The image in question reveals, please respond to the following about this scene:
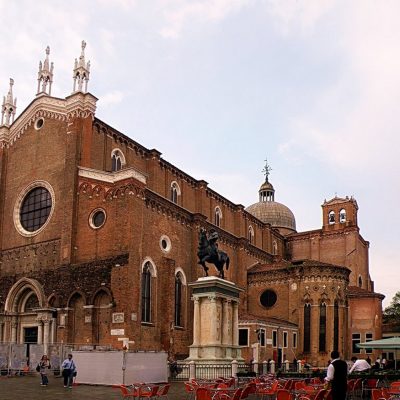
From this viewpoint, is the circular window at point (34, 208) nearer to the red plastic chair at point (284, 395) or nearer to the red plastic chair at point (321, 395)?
the red plastic chair at point (284, 395)

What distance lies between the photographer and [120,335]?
95.7 ft

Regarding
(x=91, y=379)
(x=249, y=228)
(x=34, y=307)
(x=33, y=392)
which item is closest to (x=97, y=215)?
(x=34, y=307)

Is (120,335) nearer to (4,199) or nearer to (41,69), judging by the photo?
(4,199)

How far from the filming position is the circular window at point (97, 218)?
105 ft

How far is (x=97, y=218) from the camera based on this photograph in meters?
32.2

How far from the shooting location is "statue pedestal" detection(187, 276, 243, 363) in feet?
78.5

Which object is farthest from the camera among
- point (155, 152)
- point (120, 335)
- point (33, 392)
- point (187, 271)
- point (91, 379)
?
point (155, 152)

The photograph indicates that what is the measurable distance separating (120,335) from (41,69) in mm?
18494

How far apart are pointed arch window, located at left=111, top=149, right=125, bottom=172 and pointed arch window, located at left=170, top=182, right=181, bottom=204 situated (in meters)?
5.09

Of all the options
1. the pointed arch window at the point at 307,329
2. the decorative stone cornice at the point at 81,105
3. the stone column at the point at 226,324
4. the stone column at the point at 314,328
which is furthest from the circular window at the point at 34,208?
the stone column at the point at 314,328

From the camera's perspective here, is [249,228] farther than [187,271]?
Yes

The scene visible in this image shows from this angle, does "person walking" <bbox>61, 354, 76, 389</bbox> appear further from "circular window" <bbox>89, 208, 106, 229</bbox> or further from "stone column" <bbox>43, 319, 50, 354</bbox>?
"circular window" <bbox>89, 208, 106, 229</bbox>

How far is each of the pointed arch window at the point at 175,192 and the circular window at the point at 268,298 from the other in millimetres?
10586

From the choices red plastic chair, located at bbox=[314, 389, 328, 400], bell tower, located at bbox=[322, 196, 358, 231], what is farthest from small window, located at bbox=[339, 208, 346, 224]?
red plastic chair, located at bbox=[314, 389, 328, 400]
